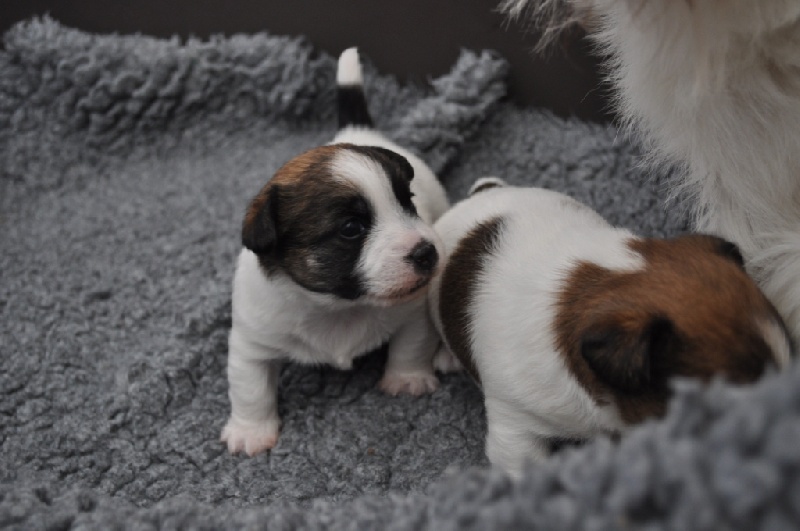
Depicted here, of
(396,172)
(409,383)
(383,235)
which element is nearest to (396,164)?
(396,172)

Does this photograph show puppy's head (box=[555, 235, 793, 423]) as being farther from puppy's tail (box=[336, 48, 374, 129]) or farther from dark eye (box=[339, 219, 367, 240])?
puppy's tail (box=[336, 48, 374, 129])

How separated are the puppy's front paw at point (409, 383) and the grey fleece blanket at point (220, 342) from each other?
0.10 ft

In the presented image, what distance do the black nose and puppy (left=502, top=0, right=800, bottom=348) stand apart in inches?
19.9

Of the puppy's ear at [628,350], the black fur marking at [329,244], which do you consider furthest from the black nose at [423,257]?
the puppy's ear at [628,350]

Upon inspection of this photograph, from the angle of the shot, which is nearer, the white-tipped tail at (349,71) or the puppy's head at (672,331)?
the puppy's head at (672,331)

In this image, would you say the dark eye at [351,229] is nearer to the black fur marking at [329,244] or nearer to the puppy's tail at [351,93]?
the black fur marking at [329,244]

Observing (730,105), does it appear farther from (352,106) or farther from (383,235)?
(352,106)

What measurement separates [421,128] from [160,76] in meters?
1.01

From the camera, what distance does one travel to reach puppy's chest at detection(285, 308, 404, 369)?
1958 mm

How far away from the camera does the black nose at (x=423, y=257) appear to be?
66.5 inches

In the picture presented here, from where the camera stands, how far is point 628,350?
49.1 inches

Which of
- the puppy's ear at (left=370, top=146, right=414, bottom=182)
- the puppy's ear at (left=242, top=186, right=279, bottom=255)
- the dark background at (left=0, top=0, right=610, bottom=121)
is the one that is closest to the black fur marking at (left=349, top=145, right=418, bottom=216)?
the puppy's ear at (left=370, top=146, right=414, bottom=182)

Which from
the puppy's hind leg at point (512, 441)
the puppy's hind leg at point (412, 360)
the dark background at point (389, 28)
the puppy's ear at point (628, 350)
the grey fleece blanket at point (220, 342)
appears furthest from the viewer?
the dark background at point (389, 28)

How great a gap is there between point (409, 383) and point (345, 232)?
0.54 m
